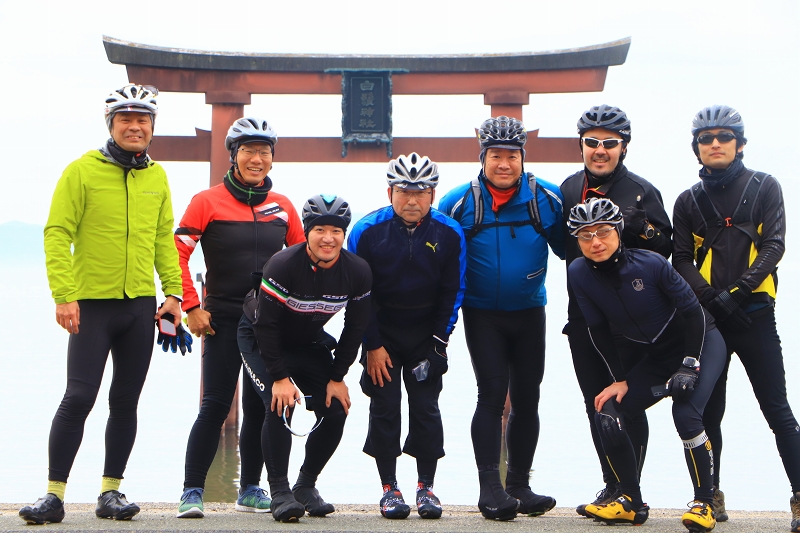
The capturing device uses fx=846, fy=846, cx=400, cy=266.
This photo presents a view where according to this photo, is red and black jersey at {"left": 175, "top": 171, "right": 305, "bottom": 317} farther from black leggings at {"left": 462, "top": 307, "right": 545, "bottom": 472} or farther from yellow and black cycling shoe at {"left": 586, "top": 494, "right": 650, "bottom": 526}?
yellow and black cycling shoe at {"left": 586, "top": 494, "right": 650, "bottom": 526}

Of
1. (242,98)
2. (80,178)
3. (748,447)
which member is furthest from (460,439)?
(80,178)

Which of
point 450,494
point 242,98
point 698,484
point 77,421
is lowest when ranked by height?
point 450,494

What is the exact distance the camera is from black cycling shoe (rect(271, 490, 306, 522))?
4082mm

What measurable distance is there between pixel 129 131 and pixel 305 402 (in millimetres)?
1605

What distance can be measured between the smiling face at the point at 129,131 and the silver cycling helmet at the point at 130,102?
3cm

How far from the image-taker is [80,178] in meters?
Result: 4.08

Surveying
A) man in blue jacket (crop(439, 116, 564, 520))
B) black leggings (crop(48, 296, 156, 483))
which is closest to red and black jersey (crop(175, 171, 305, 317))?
black leggings (crop(48, 296, 156, 483))

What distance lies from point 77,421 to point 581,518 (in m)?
2.61

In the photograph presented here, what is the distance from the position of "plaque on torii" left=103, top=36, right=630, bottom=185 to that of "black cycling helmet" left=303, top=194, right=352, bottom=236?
5.07 meters

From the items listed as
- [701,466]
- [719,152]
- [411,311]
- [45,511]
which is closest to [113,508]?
[45,511]

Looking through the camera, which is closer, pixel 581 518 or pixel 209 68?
pixel 581 518

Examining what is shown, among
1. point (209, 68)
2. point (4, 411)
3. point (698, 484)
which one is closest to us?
point (698, 484)

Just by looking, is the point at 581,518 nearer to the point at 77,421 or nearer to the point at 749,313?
the point at 749,313

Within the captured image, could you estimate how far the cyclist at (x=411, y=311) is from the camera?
14.3ft
